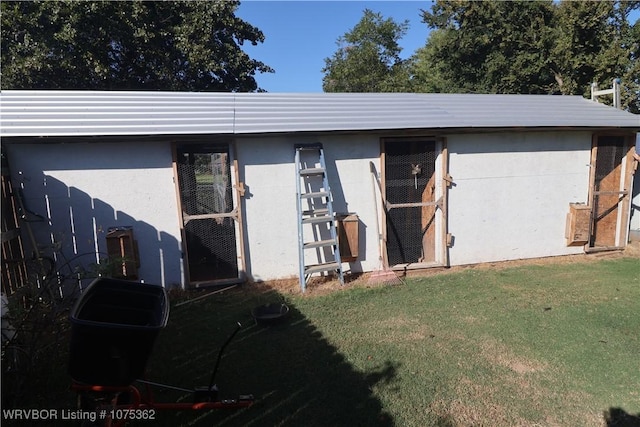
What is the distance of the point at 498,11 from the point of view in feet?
58.2

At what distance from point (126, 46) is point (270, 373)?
15439mm

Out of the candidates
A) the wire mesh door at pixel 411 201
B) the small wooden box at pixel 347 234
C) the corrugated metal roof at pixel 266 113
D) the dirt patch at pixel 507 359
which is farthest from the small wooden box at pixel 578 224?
the dirt patch at pixel 507 359

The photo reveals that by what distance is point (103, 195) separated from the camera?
5.51 metres

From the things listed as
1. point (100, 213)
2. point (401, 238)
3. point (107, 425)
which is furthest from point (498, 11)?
point (107, 425)

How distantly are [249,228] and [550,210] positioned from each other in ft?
17.9

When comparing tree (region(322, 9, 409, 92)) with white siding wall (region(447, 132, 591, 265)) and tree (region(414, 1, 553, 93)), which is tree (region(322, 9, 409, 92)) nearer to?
tree (region(414, 1, 553, 93))

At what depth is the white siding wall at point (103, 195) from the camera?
5.28 metres

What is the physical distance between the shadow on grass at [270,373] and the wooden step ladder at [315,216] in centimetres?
121

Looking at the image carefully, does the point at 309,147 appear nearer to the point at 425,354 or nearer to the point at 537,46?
the point at 425,354

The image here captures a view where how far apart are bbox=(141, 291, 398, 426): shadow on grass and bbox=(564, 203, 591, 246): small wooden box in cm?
530

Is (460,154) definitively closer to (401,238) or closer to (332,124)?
(401,238)

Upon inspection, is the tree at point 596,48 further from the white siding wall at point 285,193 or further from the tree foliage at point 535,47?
the white siding wall at point 285,193

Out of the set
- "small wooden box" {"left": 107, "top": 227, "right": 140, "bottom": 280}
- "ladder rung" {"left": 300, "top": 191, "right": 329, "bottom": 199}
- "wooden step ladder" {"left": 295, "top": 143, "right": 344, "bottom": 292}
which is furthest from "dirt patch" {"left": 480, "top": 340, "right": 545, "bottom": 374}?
"small wooden box" {"left": 107, "top": 227, "right": 140, "bottom": 280}

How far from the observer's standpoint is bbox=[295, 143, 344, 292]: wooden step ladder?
19.1 feet
